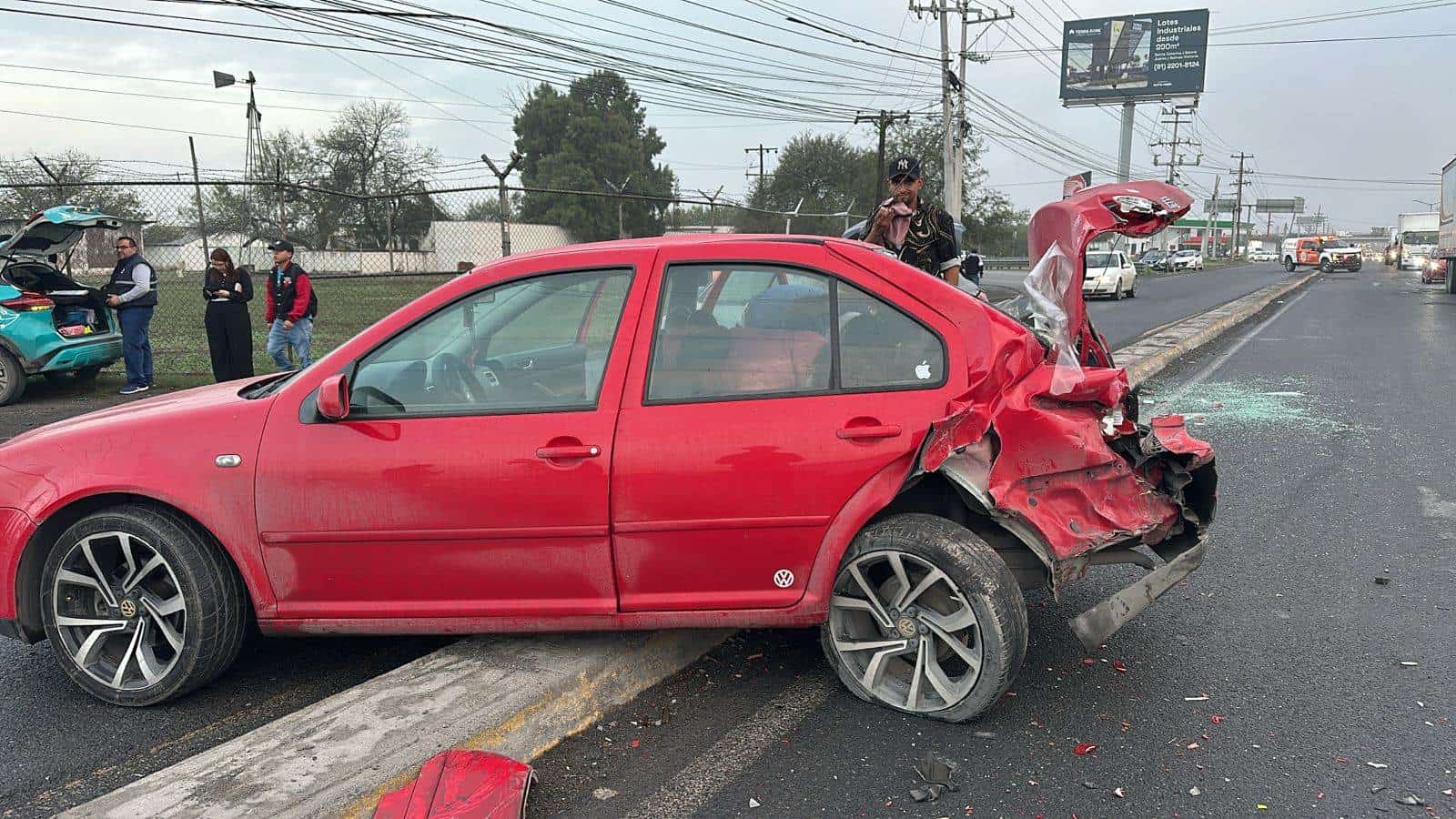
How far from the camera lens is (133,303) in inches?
402

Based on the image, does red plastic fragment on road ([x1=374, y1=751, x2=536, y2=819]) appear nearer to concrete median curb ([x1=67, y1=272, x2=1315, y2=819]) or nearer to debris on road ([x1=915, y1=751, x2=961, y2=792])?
concrete median curb ([x1=67, y1=272, x2=1315, y2=819])

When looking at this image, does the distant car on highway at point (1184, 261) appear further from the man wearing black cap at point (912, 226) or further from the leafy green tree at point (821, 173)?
the man wearing black cap at point (912, 226)

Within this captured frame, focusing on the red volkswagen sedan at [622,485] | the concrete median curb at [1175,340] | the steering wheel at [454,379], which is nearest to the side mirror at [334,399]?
the red volkswagen sedan at [622,485]

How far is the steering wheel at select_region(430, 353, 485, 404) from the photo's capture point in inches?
136

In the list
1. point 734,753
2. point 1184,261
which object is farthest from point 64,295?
point 1184,261

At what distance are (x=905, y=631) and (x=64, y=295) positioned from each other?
10.4 metres

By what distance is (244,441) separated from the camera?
11.3ft

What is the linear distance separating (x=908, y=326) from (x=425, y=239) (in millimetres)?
30381

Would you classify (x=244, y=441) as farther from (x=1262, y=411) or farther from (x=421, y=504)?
(x=1262, y=411)

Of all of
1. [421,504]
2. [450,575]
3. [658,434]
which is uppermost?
[658,434]

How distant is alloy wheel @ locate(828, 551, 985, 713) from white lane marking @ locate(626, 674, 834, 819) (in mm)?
238

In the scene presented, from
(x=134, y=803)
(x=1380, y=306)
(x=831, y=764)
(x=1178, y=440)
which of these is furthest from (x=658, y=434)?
(x=1380, y=306)

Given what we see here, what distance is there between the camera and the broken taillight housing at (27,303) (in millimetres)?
9797

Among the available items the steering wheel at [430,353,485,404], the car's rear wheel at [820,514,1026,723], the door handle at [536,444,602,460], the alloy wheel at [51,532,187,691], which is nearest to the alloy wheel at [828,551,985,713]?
the car's rear wheel at [820,514,1026,723]
